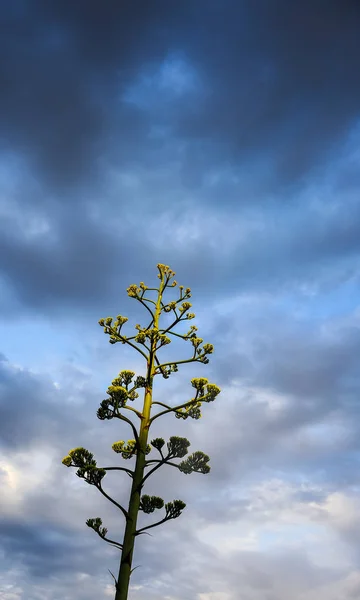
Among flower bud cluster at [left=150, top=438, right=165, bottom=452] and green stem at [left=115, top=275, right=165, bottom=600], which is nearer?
green stem at [left=115, top=275, right=165, bottom=600]

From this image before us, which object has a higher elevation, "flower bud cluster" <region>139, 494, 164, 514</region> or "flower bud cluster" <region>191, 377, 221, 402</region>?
"flower bud cluster" <region>191, 377, 221, 402</region>

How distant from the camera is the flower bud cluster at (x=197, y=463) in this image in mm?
16859

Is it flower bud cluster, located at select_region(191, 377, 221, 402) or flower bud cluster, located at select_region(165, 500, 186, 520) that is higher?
flower bud cluster, located at select_region(191, 377, 221, 402)

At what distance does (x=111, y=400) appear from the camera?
17.1m

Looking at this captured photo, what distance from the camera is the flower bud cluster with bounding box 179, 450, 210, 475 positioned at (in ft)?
55.3

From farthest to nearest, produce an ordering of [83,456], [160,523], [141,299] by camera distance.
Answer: [141,299]
[83,456]
[160,523]

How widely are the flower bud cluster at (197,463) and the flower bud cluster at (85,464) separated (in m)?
2.59

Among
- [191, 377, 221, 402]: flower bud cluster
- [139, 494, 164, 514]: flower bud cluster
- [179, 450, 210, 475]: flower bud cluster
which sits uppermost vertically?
[191, 377, 221, 402]: flower bud cluster

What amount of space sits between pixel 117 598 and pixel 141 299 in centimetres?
950

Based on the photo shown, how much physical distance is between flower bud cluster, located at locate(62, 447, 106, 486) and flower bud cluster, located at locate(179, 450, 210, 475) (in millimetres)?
2591

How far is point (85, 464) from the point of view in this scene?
16.3 meters

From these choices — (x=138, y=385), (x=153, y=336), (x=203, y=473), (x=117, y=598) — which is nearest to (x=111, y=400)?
(x=138, y=385)

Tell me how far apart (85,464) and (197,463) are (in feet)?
11.4

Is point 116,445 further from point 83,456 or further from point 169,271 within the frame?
point 169,271
